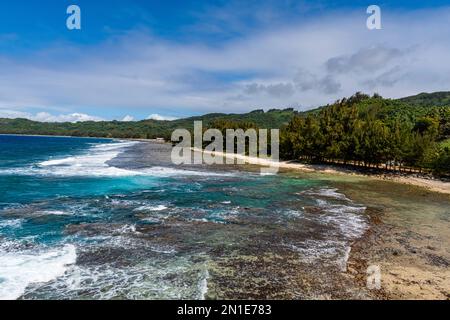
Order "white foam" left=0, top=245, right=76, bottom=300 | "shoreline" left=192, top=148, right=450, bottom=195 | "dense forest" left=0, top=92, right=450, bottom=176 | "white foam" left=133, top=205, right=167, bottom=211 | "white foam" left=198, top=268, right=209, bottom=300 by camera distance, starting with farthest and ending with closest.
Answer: "dense forest" left=0, top=92, right=450, bottom=176, "shoreline" left=192, top=148, right=450, bottom=195, "white foam" left=133, top=205, right=167, bottom=211, "white foam" left=0, top=245, right=76, bottom=300, "white foam" left=198, top=268, right=209, bottom=300

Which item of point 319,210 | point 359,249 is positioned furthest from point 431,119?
point 359,249

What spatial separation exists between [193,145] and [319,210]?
119 meters

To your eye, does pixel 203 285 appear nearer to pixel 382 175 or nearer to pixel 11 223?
pixel 11 223

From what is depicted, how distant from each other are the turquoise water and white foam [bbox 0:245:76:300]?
0.16 feet

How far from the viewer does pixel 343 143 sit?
67000 millimetres

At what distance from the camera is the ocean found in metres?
15.9

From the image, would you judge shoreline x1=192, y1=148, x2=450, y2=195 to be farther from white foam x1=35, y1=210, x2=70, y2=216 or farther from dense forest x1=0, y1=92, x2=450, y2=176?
white foam x1=35, y1=210, x2=70, y2=216

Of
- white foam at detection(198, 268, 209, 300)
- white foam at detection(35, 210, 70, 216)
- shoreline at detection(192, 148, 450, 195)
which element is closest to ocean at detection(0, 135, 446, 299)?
white foam at detection(198, 268, 209, 300)

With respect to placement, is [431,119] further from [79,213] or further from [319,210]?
[79,213]

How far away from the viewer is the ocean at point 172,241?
15.9 metres

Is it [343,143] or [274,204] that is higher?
[343,143]

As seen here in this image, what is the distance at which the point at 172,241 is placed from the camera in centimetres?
2198

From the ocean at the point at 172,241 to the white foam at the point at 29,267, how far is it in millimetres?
51

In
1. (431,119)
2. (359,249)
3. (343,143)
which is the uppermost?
(431,119)
